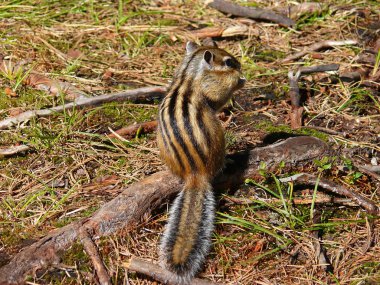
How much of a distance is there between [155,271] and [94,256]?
410 mm

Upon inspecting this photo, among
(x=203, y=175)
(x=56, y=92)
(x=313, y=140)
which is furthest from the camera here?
(x=56, y=92)

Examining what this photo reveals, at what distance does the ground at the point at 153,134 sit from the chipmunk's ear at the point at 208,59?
0.67m

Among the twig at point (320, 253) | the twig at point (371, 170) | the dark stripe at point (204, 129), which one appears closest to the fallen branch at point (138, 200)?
the twig at point (371, 170)

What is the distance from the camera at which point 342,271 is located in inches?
159

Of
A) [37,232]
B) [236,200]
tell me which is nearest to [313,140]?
[236,200]

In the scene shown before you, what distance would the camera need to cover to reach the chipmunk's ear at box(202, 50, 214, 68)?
491 centimetres

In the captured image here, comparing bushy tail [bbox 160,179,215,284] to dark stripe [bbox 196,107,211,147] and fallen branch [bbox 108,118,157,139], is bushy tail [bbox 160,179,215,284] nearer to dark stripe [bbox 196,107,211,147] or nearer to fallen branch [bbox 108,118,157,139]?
dark stripe [bbox 196,107,211,147]

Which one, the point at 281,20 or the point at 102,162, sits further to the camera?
the point at 281,20

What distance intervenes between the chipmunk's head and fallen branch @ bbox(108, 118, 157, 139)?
2.24 feet

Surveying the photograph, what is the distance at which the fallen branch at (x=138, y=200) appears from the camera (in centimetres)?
396

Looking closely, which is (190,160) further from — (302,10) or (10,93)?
(302,10)

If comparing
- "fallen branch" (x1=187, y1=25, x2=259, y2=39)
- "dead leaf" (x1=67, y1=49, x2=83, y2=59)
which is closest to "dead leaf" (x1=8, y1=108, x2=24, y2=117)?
"dead leaf" (x1=67, y1=49, x2=83, y2=59)

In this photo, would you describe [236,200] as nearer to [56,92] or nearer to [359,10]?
[56,92]

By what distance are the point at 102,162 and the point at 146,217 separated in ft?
2.90
